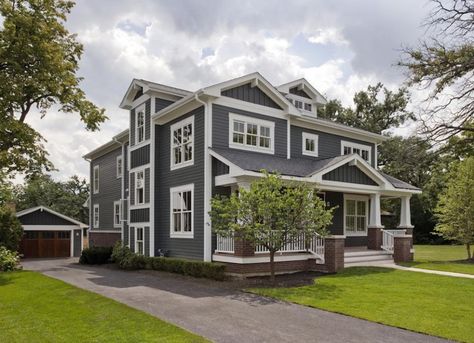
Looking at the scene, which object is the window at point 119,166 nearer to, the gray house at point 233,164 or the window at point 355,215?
Answer: the gray house at point 233,164

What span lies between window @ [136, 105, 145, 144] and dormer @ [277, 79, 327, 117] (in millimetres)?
6849

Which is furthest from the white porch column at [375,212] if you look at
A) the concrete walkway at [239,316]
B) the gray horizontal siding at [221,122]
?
the concrete walkway at [239,316]

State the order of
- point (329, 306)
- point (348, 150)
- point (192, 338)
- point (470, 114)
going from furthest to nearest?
1. point (348, 150)
2. point (470, 114)
3. point (329, 306)
4. point (192, 338)

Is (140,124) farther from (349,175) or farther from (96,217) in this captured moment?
(96,217)

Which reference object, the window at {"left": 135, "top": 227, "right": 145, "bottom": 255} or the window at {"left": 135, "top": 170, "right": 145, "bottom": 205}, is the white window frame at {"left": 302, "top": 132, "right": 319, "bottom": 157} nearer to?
the window at {"left": 135, "top": 170, "right": 145, "bottom": 205}

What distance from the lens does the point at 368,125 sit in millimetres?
44844

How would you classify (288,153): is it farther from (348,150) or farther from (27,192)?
(27,192)

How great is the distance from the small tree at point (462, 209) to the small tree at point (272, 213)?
35.1 feet

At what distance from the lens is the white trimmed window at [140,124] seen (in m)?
20.8

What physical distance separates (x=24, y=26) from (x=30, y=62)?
148cm

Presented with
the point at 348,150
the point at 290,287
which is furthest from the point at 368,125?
the point at 290,287

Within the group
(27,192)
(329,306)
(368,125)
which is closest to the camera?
(329,306)

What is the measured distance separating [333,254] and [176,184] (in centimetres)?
709

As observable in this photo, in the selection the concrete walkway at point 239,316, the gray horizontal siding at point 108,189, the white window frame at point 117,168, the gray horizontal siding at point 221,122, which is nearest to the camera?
the concrete walkway at point 239,316
